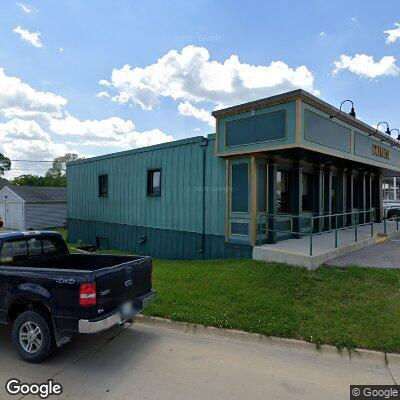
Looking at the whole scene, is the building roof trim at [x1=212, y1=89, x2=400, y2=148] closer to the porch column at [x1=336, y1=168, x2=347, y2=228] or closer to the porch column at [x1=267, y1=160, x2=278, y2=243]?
the porch column at [x1=267, y1=160, x2=278, y2=243]

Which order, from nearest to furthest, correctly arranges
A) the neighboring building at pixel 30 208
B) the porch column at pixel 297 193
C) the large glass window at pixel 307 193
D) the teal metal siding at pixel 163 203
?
the teal metal siding at pixel 163 203, the porch column at pixel 297 193, the large glass window at pixel 307 193, the neighboring building at pixel 30 208

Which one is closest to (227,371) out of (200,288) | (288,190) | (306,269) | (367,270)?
(200,288)

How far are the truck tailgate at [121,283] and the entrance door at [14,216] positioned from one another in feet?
94.6

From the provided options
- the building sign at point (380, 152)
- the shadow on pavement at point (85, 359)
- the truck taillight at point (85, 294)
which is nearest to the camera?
the shadow on pavement at point (85, 359)

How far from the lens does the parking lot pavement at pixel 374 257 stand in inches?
336

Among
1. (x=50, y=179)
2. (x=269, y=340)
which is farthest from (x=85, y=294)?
(x=50, y=179)

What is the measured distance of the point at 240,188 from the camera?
32.1 ft

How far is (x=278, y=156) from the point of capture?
33.2 feet

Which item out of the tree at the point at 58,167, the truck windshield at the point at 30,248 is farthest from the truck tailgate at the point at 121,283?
the tree at the point at 58,167

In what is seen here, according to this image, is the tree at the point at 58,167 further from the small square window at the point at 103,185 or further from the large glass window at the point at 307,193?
the large glass window at the point at 307,193

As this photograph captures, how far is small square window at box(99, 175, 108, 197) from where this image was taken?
51.4ft

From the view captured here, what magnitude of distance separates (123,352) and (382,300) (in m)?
4.62
